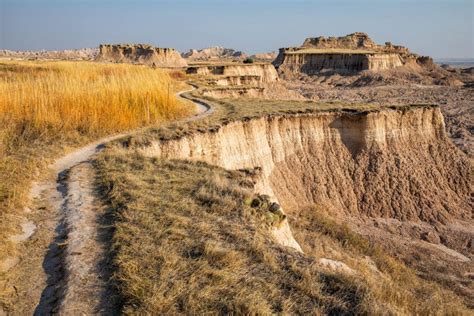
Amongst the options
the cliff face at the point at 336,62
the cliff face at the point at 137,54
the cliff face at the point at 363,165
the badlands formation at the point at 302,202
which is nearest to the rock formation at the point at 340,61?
the cliff face at the point at 336,62

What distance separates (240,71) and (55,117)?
40616 millimetres

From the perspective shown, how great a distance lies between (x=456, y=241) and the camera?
17594 mm

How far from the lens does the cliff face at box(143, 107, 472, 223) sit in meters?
18.4

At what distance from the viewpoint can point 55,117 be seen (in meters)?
10.4

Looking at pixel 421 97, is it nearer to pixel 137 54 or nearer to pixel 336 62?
pixel 336 62

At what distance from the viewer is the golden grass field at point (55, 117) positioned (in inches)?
278

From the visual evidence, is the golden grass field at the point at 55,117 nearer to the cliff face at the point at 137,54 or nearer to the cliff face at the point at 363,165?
the cliff face at the point at 363,165

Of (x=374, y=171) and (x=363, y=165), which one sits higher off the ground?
(x=363, y=165)

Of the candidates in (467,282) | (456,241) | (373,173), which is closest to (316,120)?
(373,173)

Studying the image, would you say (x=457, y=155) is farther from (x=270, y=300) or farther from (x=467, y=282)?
(x=270, y=300)

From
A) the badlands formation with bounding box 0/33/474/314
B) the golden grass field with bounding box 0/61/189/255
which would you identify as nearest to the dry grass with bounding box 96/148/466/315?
→ the badlands formation with bounding box 0/33/474/314

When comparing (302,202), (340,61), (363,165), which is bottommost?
(302,202)

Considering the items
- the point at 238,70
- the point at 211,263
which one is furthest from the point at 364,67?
the point at 211,263

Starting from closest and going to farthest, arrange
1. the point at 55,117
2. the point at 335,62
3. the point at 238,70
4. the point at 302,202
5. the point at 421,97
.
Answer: the point at 55,117 → the point at 302,202 → the point at 238,70 → the point at 421,97 → the point at 335,62
